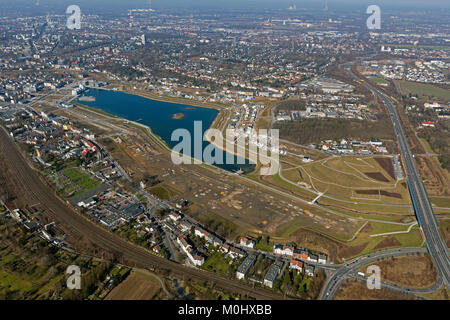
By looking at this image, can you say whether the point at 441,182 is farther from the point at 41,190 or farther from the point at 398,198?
the point at 41,190

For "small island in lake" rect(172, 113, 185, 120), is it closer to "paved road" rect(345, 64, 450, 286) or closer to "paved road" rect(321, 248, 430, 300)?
"paved road" rect(345, 64, 450, 286)

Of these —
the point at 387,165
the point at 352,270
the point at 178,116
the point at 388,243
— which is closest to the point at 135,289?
the point at 352,270

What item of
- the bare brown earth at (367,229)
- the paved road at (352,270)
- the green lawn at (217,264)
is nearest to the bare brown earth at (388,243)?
the paved road at (352,270)

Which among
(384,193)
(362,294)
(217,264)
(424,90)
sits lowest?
(362,294)

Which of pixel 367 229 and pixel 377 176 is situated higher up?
pixel 377 176

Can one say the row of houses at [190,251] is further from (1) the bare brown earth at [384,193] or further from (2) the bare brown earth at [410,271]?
(1) the bare brown earth at [384,193]

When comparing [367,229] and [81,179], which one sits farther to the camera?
[81,179]

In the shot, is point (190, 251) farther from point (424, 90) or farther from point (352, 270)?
point (424, 90)

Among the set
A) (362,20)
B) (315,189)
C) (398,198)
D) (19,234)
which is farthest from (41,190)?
(362,20)

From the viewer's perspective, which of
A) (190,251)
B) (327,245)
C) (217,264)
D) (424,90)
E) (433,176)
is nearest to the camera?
(217,264)

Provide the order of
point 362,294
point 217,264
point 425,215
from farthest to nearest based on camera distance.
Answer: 1. point 425,215
2. point 217,264
3. point 362,294
